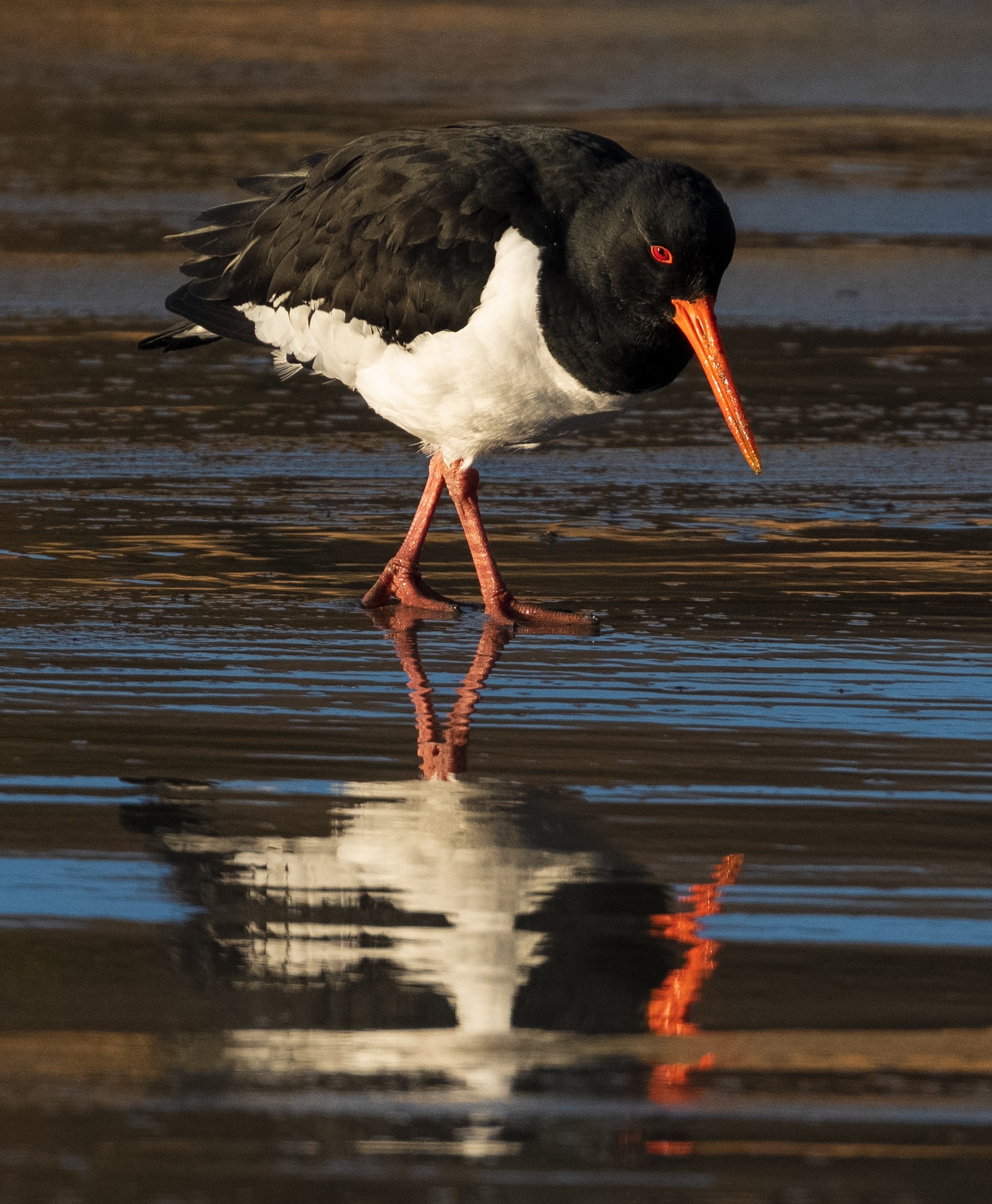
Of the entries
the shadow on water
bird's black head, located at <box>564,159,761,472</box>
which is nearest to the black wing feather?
bird's black head, located at <box>564,159,761,472</box>

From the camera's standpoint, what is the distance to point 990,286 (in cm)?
1174

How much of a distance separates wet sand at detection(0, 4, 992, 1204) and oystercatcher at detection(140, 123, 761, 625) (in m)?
0.57

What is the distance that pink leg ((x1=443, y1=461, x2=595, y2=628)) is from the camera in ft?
20.3

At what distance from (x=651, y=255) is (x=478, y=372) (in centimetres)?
59

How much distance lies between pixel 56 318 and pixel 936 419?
177 inches

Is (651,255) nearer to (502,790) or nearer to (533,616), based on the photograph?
(533,616)

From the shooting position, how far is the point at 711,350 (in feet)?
19.6

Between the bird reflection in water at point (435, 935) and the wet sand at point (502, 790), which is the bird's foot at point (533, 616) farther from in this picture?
the bird reflection in water at point (435, 935)

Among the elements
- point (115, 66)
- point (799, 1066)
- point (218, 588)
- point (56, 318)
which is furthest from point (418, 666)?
point (115, 66)

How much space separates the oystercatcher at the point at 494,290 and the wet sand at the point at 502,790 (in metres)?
0.57

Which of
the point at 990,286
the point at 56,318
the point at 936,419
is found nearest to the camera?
the point at 936,419

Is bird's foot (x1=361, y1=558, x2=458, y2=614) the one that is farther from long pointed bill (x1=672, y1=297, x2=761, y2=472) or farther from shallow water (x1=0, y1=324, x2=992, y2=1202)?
long pointed bill (x1=672, y1=297, x2=761, y2=472)

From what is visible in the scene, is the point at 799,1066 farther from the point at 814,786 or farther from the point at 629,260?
the point at 629,260

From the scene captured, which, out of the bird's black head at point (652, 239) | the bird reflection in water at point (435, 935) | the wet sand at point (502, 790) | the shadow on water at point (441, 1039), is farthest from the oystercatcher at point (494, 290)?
the shadow on water at point (441, 1039)
